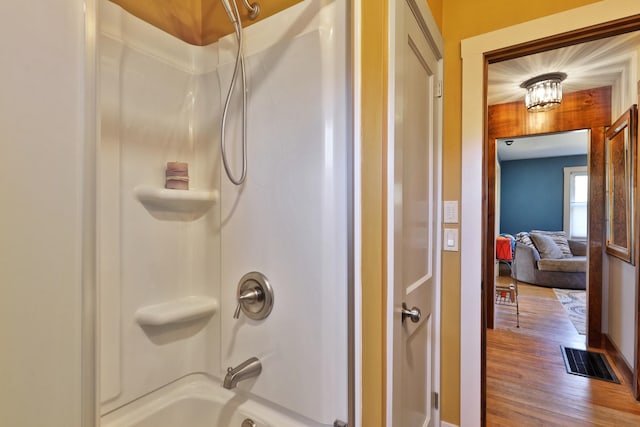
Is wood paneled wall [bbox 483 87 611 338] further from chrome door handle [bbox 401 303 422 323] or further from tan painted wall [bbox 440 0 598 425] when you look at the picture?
chrome door handle [bbox 401 303 422 323]

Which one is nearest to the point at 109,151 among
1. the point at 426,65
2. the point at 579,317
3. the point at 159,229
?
the point at 159,229

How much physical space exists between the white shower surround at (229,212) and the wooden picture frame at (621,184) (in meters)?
2.58

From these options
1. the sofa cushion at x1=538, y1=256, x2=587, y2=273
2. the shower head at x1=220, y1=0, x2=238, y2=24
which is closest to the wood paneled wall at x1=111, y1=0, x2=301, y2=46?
the shower head at x1=220, y1=0, x2=238, y2=24

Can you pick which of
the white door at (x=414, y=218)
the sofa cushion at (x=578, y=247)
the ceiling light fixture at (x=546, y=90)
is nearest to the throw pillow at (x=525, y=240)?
the sofa cushion at (x=578, y=247)

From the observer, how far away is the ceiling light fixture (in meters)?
2.81

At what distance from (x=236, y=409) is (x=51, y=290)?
41.0 inches

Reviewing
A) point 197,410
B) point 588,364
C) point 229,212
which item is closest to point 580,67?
point 588,364

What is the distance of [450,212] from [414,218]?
50 cm

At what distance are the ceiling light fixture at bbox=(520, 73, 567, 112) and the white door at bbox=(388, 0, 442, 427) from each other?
5.98 feet

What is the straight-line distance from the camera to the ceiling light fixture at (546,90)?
2.81m

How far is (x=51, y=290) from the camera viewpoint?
43 centimetres

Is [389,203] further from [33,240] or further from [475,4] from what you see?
[475,4]

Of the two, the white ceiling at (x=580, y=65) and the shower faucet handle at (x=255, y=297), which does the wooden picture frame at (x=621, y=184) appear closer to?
the white ceiling at (x=580, y=65)

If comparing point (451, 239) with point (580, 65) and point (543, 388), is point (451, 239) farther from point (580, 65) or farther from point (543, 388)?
point (580, 65)
